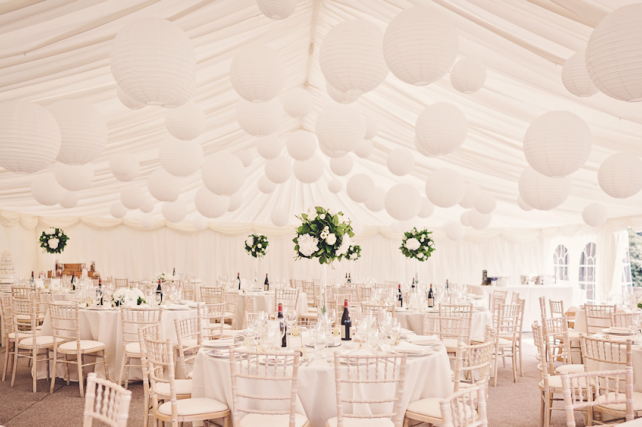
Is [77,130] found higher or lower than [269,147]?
lower

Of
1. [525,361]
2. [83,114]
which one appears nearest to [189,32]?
[83,114]

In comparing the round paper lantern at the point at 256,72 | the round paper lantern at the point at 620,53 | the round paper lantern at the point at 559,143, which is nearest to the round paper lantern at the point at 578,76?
the round paper lantern at the point at 559,143

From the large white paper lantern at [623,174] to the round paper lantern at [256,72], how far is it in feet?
9.79

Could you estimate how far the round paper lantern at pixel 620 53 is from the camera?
2.24 metres

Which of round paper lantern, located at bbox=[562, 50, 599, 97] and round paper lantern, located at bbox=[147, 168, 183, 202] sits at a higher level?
round paper lantern, located at bbox=[562, 50, 599, 97]

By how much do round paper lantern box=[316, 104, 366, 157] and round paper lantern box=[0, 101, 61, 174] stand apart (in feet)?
7.51

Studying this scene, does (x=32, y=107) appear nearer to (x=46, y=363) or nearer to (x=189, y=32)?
(x=189, y=32)

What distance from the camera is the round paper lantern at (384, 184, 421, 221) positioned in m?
6.52

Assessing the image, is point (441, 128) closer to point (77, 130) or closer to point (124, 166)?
point (77, 130)

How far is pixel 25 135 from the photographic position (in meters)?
3.07

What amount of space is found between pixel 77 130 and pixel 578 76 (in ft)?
11.4

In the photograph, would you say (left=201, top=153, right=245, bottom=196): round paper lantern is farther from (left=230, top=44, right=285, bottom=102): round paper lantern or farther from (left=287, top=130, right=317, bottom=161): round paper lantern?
(left=230, top=44, right=285, bottom=102): round paper lantern

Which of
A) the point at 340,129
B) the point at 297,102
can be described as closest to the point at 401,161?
the point at 297,102

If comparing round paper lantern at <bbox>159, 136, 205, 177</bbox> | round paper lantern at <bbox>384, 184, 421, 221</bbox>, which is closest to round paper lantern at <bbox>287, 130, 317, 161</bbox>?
round paper lantern at <bbox>384, 184, 421, 221</bbox>
